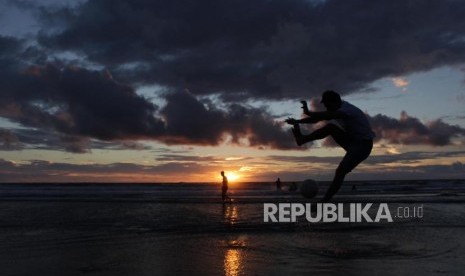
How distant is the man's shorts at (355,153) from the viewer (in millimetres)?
7907

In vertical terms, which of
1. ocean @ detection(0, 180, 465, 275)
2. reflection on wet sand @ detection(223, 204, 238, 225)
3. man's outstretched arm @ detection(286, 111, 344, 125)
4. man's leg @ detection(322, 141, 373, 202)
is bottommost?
reflection on wet sand @ detection(223, 204, 238, 225)

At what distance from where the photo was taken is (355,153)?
7.90 metres

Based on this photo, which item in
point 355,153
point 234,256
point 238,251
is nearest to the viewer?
Result: point 234,256

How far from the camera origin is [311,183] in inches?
1332

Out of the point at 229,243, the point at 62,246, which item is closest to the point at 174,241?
the point at 229,243

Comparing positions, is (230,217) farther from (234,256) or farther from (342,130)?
(234,256)

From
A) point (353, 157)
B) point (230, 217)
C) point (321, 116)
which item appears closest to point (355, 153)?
point (353, 157)

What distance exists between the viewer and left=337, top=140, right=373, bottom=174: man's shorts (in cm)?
791

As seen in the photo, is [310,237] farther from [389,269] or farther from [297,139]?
[389,269]

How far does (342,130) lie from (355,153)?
461 millimetres

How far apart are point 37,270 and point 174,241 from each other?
3.18 metres

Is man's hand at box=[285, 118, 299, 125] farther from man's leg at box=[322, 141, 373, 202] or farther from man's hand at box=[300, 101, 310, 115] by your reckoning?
man's leg at box=[322, 141, 373, 202]

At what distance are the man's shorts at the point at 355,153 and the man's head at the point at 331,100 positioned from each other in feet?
2.26

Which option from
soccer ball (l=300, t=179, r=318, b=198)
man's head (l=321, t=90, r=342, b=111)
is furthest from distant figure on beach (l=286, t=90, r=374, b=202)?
soccer ball (l=300, t=179, r=318, b=198)
